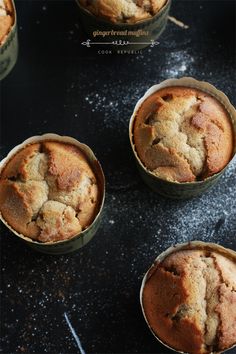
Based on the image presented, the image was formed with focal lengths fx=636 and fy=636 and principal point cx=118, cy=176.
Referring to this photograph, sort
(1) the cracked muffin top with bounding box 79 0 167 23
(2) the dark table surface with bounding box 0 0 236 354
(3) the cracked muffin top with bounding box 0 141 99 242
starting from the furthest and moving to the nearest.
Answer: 1. (1) the cracked muffin top with bounding box 79 0 167 23
2. (2) the dark table surface with bounding box 0 0 236 354
3. (3) the cracked muffin top with bounding box 0 141 99 242

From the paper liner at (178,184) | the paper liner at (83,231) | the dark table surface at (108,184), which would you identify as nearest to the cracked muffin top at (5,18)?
the dark table surface at (108,184)

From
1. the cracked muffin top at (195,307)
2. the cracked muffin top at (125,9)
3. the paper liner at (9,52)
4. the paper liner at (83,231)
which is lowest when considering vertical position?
the cracked muffin top at (195,307)

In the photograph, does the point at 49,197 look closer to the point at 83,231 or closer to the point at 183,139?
the point at 83,231

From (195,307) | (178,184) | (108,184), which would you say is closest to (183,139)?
(178,184)

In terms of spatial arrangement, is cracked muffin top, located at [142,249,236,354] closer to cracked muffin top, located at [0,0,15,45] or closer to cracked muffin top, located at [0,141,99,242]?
cracked muffin top, located at [0,141,99,242]

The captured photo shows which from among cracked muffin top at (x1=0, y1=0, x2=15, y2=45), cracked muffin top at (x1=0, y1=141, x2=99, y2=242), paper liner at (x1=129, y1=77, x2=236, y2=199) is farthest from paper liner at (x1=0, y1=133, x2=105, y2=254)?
cracked muffin top at (x1=0, y1=0, x2=15, y2=45)

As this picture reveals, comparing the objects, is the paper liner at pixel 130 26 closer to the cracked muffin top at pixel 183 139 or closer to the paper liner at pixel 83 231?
the cracked muffin top at pixel 183 139

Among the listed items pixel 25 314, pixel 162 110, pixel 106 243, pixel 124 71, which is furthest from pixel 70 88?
pixel 25 314
